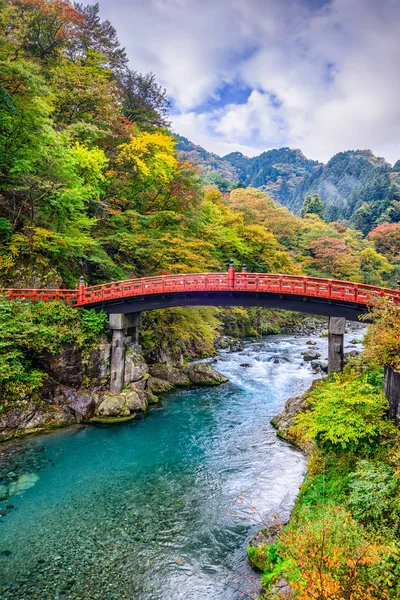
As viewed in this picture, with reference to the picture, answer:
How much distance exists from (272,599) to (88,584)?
166 inches

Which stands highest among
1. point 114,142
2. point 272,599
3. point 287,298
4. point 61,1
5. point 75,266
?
point 61,1

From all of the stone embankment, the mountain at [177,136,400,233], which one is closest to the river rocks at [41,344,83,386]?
the stone embankment

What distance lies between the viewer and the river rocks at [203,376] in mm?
21891

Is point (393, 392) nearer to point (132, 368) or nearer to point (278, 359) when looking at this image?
point (132, 368)

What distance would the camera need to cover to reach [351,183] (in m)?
102

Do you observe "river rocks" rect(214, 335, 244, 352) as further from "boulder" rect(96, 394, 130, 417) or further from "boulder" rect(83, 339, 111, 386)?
"boulder" rect(96, 394, 130, 417)

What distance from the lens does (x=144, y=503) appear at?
10.2m

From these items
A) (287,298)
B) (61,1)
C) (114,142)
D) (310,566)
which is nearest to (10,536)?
(310,566)

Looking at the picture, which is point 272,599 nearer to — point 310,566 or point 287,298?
point 310,566

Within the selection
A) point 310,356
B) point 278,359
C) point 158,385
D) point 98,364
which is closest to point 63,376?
point 98,364

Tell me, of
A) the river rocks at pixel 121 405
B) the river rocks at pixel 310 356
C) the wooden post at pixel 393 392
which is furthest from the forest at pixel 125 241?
the river rocks at pixel 310 356

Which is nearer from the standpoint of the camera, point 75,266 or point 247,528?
point 247,528

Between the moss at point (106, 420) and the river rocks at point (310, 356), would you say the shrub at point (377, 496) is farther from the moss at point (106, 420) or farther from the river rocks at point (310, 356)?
the river rocks at point (310, 356)

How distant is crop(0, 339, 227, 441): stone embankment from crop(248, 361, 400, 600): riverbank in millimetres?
9980
